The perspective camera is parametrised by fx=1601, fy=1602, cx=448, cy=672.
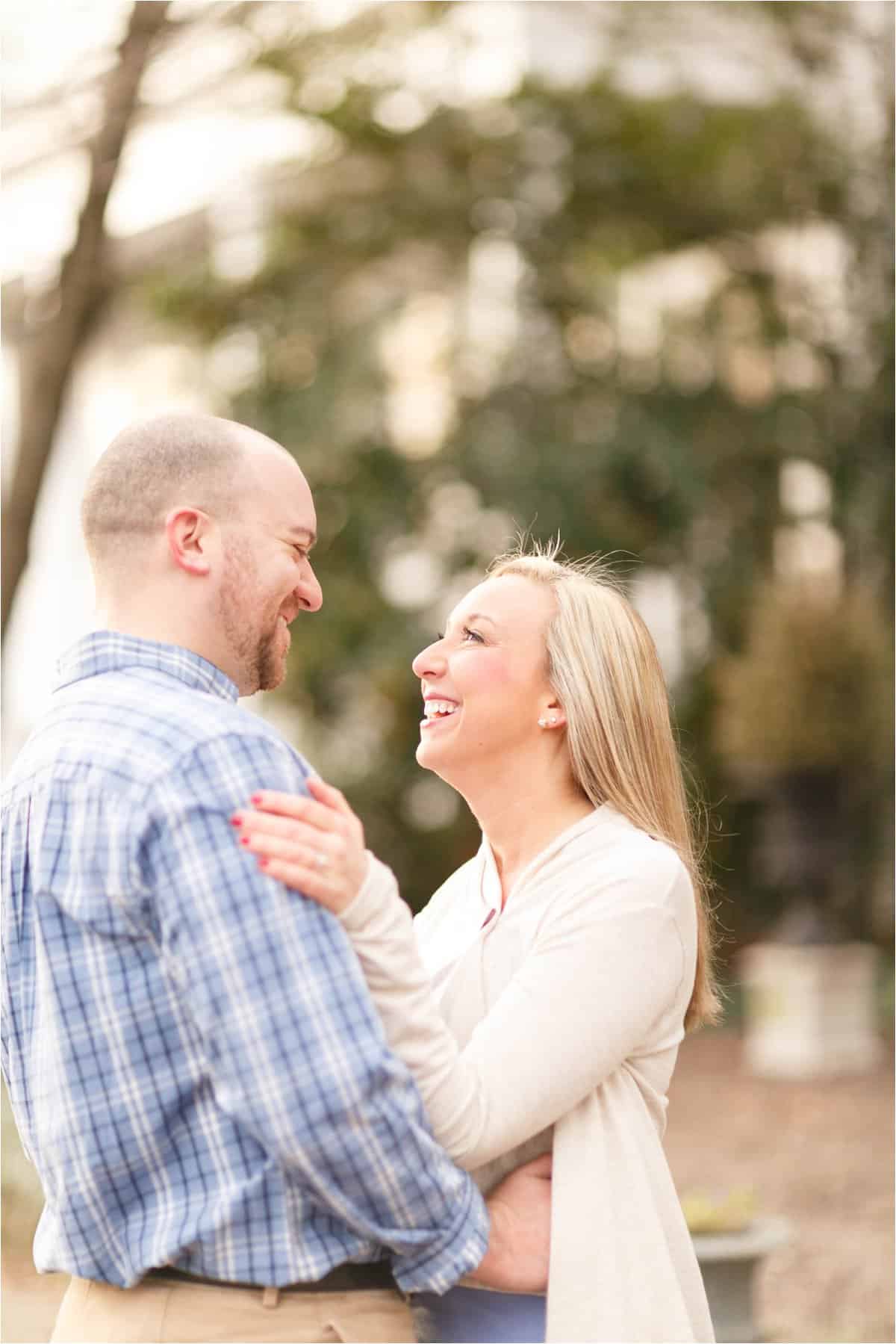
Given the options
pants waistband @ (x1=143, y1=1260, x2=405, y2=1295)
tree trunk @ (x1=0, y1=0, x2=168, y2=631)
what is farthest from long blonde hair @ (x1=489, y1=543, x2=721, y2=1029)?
tree trunk @ (x1=0, y1=0, x2=168, y2=631)

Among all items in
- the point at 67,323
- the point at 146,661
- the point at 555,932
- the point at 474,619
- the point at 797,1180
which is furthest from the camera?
the point at 797,1180

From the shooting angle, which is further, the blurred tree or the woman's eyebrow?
the blurred tree

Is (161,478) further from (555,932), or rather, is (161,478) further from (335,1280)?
(335,1280)

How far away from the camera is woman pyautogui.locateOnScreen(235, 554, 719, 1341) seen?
6.67ft

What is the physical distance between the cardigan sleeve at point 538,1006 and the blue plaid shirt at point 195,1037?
72 mm

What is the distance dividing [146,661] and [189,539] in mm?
175

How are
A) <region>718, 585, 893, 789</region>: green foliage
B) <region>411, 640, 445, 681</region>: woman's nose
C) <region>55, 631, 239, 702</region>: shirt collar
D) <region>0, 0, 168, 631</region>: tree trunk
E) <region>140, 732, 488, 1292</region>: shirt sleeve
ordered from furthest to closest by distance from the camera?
<region>718, 585, 893, 789</region>: green foliage
<region>0, 0, 168, 631</region>: tree trunk
<region>411, 640, 445, 681</region>: woman's nose
<region>55, 631, 239, 702</region>: shirt collar
<region>140, 732, 488, 1292</region>: shirt sleeve

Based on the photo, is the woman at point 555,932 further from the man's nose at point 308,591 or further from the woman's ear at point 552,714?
the man's nose at point 308,591

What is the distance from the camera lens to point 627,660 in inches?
107

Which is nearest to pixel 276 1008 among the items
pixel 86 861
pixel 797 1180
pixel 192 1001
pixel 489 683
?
pixel 192 1001

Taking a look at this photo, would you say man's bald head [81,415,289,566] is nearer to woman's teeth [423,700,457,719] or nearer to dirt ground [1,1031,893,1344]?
woman's teeth [423,700,457,719]

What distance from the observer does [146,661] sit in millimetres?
2152

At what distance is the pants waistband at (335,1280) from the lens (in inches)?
80.2

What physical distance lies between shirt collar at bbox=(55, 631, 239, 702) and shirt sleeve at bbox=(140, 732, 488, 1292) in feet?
0.78
